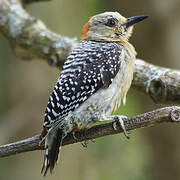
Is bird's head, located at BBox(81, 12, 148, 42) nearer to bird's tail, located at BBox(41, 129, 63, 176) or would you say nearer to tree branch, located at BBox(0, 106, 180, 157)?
tree branch, located at BBox(0, 106, 180, 157)

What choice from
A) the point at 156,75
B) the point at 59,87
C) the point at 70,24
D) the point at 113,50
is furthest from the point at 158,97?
the point at 70,24

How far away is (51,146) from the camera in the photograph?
12.4 feet

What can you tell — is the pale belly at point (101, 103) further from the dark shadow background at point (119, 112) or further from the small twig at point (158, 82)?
the dark shadow background at point (119, 112)

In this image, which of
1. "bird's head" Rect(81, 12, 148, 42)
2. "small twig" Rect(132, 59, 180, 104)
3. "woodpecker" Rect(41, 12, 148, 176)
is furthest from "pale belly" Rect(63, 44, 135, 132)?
"bird's head" Rect(81, 12, 148, 42)

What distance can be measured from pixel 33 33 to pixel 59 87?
1322 millimetres

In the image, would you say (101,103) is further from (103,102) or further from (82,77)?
(82,77)

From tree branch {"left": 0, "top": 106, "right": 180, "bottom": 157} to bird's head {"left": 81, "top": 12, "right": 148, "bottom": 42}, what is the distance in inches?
42.7

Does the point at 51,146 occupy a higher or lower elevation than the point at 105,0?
lower

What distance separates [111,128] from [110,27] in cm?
128

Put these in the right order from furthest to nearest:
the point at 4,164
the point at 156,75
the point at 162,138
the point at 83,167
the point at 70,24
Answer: the point at 70,24, the point at 83,167, the point at 4,164, the point at 162,138, the point at 156,75

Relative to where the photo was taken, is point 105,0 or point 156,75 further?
point 105,0

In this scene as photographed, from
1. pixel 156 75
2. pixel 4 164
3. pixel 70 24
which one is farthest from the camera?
pixel 70 24

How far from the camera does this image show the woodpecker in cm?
383

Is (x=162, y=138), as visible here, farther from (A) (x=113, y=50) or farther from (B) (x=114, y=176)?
(A) (x=113, y=50)
